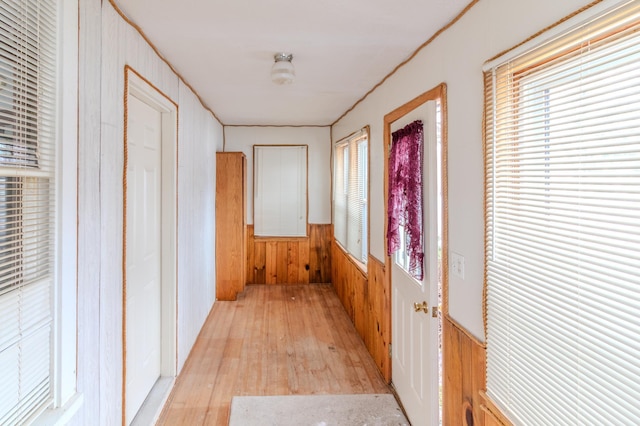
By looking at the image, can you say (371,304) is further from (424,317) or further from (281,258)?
(281,258)

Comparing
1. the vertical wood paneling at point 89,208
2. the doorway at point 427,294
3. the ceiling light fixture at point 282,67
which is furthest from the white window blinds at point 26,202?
the doorway at point 427,294

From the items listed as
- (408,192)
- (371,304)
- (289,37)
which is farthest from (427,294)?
(289,37)

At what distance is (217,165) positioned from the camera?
476 cm

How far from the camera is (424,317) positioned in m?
2.09

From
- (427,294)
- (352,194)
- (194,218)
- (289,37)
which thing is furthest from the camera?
Result: (352,194)

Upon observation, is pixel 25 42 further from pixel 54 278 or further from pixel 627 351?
pixel 627 351

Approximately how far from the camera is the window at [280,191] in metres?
5.50

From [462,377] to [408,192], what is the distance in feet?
3.49

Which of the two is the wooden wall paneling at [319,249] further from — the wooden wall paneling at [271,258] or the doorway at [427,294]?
the doorway at [427,294]

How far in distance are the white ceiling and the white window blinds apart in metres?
0.74

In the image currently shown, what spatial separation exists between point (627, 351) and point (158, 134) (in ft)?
9.08

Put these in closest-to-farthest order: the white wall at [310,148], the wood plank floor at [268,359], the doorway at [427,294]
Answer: the doorway at [427,294] < the wood plank floor at [268,359] < the white wall at [310,148]

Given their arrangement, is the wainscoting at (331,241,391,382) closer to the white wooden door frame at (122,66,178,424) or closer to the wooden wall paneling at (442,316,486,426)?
the wooden wall paneling at (442,316,486,426)

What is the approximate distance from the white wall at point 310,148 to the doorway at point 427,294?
3150mm
